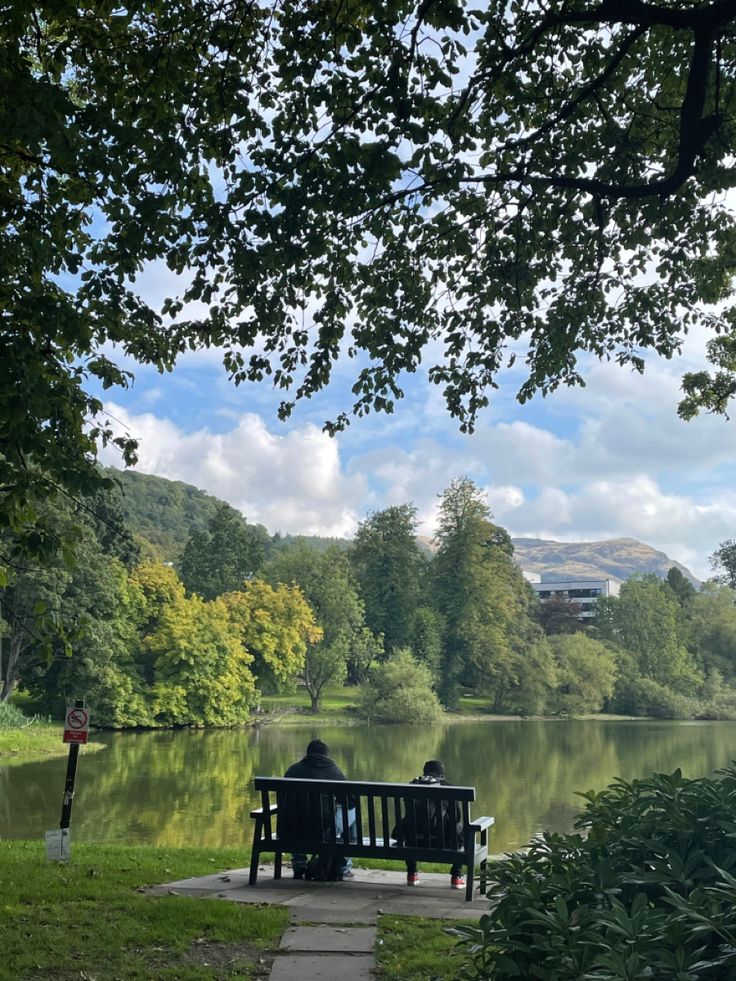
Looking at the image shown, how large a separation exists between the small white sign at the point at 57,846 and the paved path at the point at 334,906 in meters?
1.38

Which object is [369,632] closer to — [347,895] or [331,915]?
[347,895]

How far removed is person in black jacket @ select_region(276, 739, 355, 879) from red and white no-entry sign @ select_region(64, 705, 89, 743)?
2.09 metres

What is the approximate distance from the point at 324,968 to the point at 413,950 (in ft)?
1.81

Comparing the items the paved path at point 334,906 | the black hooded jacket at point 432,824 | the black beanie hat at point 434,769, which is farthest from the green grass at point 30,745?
the black hooded jacket at point 432,824

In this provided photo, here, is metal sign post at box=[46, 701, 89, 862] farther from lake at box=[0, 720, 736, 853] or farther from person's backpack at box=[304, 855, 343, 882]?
lake at box=[0, 720, 736, 853]

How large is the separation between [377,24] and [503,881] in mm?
4804

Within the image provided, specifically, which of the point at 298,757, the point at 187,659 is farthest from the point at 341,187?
the point at 187,659

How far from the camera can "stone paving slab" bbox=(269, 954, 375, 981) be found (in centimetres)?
441

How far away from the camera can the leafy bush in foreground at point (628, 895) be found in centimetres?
203

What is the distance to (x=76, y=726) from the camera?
8312 millimetres

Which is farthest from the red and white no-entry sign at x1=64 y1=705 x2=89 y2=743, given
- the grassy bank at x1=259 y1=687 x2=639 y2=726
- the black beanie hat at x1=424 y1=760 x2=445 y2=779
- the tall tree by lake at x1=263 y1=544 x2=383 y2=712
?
the tall tree by lake at x1=263 y1=544 x2=383 y2=712

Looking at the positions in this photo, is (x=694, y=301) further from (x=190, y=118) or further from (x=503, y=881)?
(x=503, y=881)

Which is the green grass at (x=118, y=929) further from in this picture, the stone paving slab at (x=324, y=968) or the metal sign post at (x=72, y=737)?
the metal sign post at (x=72, y=737)

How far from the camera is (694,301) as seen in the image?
8.34m
